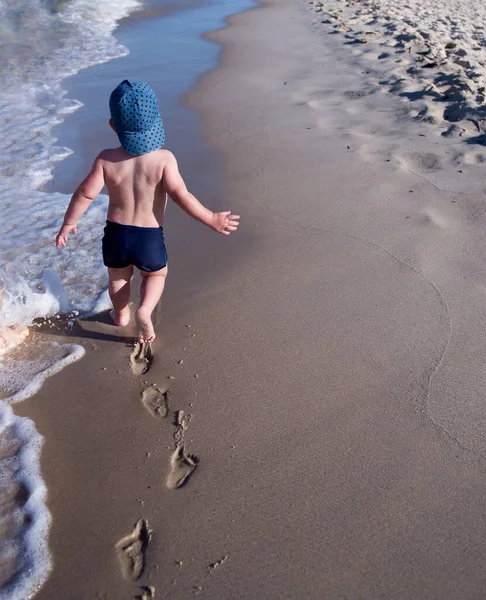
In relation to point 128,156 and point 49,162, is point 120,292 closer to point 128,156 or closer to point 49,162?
point 128,156

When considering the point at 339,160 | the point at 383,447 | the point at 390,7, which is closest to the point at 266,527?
the point at 383,447

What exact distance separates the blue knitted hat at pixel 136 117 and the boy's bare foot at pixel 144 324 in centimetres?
74

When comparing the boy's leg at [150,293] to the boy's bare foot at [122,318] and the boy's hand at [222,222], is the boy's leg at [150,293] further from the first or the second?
the boy's hand at [222,222]

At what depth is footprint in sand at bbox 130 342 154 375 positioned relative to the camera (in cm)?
297

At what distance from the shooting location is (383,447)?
2473 mm

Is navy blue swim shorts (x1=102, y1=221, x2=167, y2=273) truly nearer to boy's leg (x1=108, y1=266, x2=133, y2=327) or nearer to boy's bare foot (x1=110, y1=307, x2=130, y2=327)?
boy's leg (x1=108, y1=266, x2=133, y2=327)

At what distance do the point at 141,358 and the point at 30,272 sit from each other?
121 centimetres

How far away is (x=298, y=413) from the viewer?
2.66 m

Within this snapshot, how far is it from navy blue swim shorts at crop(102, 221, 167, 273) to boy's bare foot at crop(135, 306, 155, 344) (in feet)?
0.78

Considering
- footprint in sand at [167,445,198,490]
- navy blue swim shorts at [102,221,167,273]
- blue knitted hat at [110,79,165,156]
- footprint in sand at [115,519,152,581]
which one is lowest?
footprint in sand at [167,445,198,490]

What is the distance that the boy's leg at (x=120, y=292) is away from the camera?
3.19 meters

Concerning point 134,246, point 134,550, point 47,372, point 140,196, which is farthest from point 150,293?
point 134,550

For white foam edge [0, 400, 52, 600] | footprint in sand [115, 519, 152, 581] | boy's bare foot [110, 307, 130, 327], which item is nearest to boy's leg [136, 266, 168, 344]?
boy's bare foot [110, 307, 130, 327]

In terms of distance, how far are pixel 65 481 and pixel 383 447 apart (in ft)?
4.06
